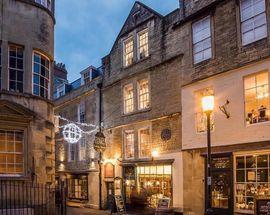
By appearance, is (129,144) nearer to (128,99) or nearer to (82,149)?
(128,99)

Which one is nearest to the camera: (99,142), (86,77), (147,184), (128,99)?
(147,184)

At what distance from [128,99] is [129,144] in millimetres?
2702

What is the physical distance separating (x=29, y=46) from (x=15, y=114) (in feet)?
9.59

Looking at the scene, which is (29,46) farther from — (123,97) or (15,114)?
(123,97)

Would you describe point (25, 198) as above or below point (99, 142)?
below

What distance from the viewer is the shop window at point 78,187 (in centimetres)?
2984

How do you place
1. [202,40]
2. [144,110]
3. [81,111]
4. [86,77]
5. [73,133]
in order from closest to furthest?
[202,40] → [144,110] → [73,133] → [81,111] → [86,77]

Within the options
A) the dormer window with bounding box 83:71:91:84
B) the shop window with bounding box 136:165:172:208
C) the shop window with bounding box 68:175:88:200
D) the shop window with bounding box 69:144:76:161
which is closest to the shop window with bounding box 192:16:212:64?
the shop window with bounding box 136:165:172:208

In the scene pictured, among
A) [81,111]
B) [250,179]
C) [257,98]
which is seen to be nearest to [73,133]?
[81,111]

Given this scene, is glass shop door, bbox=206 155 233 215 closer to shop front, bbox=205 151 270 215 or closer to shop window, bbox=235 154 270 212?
shop front, bbox=205 151 270 215

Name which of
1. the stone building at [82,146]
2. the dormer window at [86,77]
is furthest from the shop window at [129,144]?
the dormer window at [86,77]

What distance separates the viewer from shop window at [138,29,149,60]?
24.3 m

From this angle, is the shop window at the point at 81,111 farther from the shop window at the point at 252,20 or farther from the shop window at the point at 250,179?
the shop window at the point at 252,20

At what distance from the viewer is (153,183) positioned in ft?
73.7
